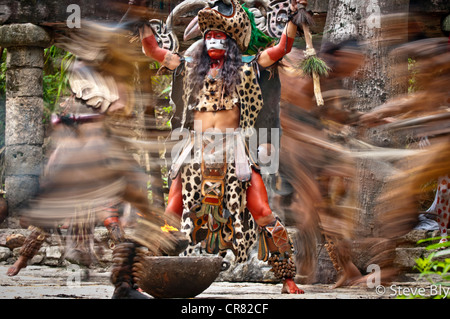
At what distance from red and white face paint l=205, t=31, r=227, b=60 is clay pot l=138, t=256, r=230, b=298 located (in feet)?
5.93

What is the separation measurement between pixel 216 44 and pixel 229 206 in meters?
1.42

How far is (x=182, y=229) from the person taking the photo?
5.45 m

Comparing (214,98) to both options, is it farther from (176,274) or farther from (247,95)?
(176,274)

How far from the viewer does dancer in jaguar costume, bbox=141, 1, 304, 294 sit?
5438 millimetres

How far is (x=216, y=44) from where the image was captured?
5.53 metres

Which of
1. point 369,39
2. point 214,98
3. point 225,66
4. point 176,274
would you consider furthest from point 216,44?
point 176,274

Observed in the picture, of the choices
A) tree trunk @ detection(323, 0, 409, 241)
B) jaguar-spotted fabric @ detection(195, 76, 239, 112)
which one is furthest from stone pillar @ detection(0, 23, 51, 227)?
tree trunk @ detection(323, 0, 409, 241)

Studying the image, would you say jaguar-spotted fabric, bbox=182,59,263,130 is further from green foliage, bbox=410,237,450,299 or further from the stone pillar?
the stone pillar

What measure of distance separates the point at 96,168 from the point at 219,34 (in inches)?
65.0

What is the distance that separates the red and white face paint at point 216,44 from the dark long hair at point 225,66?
45 millimetres

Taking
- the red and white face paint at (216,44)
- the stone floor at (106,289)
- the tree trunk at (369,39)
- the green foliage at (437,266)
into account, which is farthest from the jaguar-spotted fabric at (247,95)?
the green foliage at (437,266)

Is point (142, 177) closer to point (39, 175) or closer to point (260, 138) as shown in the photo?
point (260, 138)

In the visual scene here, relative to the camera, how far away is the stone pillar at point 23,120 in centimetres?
714

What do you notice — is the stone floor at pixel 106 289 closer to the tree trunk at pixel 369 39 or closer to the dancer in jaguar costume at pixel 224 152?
the dancer in jaguar costume at pixel 224 152
